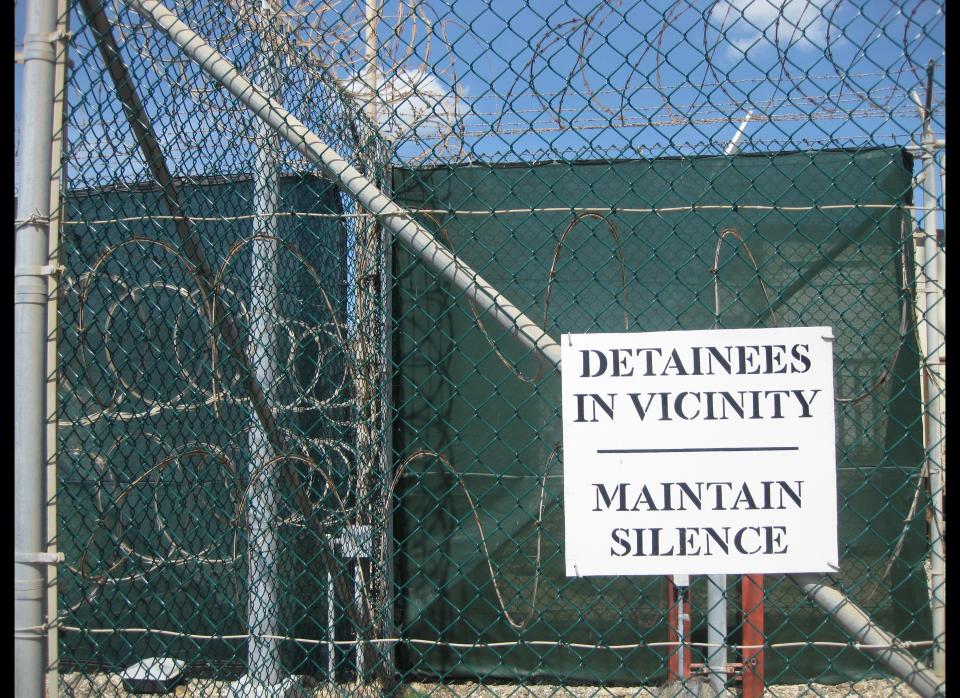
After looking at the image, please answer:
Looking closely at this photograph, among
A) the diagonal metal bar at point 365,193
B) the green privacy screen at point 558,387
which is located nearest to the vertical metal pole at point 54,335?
the diagonal metal bar at point 365,193

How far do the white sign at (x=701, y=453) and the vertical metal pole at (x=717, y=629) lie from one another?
10.8 inches

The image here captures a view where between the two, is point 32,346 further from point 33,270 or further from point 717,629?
point 717,629

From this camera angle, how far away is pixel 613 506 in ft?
6.22

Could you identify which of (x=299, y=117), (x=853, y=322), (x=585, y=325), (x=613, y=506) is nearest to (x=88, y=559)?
(x=299, y=117)

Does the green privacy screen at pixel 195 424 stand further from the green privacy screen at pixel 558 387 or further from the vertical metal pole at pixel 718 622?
the vertical metal pole at pixel 718 622

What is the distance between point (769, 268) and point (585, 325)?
94 centimetres

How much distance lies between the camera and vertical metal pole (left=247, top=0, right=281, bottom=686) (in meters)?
2.89

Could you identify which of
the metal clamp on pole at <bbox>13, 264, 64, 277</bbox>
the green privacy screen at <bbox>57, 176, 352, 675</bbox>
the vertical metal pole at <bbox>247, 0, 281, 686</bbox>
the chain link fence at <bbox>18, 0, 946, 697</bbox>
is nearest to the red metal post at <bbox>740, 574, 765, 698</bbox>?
the chain link fence at <bbox>18, 0, 946, 697</bbox>

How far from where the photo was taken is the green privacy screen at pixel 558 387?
3.59 metres

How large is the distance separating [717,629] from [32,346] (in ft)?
8.03

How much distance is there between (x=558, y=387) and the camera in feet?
11.8

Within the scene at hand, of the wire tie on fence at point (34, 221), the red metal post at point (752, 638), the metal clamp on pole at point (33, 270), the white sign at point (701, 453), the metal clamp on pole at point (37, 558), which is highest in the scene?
the wire tie on fence at point (34, 221)

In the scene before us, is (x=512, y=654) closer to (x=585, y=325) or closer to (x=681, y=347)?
(x=585, y=325)

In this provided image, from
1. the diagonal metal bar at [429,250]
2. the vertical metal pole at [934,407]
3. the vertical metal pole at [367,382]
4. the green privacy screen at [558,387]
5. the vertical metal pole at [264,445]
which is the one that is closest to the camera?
the diagonal metal bar at [429,250]
